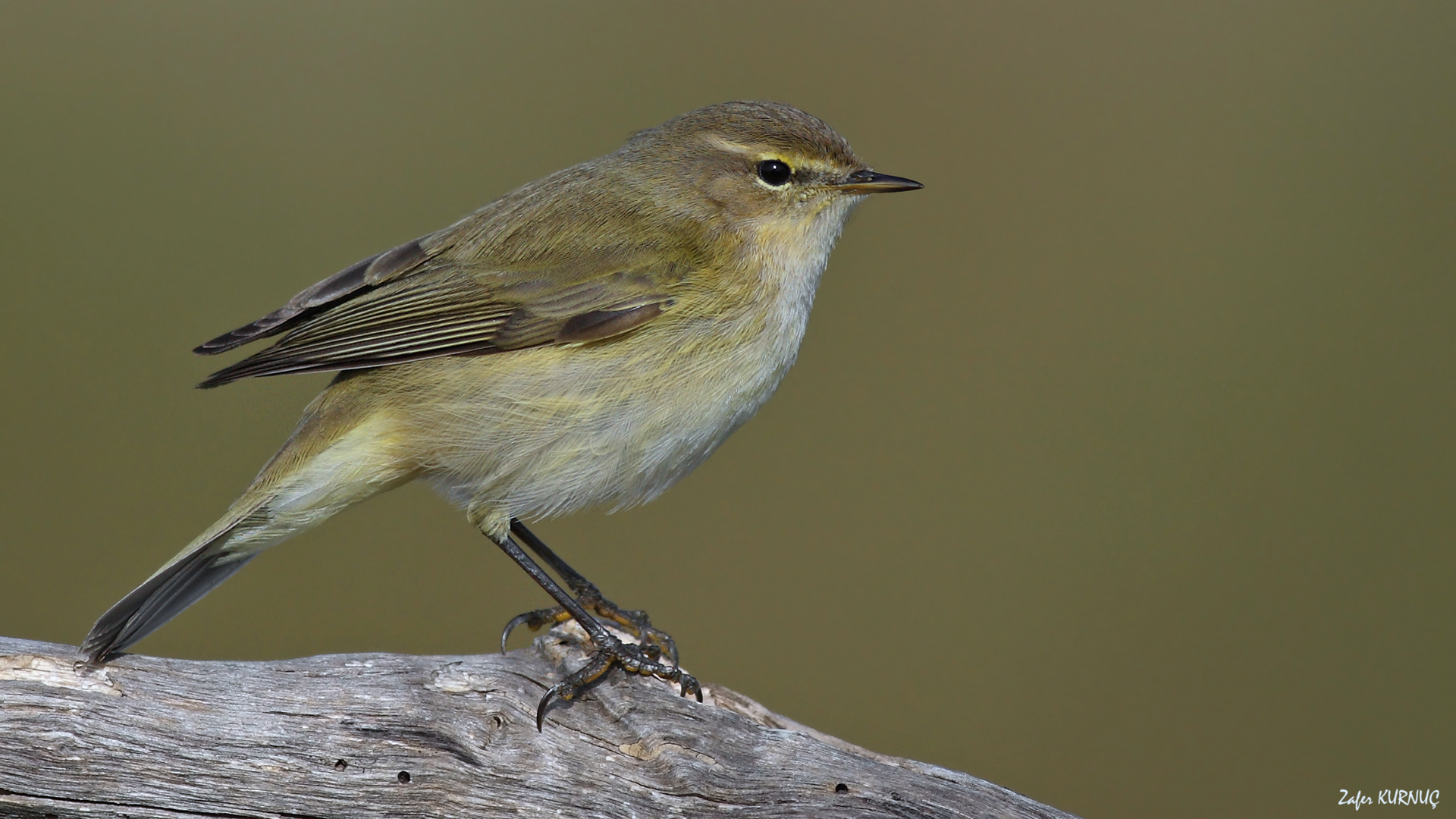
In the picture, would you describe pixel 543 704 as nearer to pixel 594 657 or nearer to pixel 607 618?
pixel 594 657

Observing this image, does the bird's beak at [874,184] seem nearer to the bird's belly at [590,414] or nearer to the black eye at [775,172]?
the black eye at [775,172]

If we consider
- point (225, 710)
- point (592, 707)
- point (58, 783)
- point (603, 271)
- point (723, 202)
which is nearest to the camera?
point (58, 783)

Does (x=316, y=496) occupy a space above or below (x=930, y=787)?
Answer: above

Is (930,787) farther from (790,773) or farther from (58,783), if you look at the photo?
(58,783)

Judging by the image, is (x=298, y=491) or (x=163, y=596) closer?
(x=163, y=596)

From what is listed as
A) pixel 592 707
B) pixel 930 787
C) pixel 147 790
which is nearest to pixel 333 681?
pixel 147 790

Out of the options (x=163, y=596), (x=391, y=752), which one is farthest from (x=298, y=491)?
(x=391, y=752)
